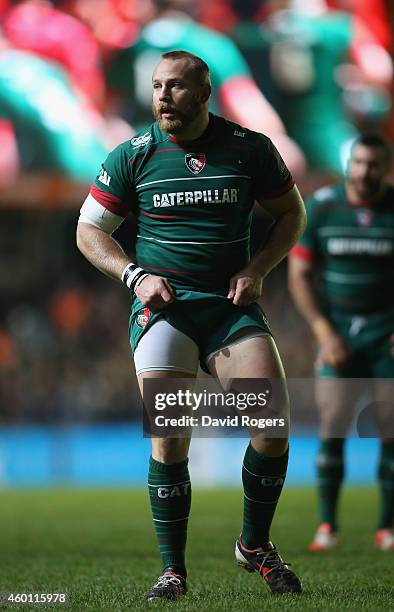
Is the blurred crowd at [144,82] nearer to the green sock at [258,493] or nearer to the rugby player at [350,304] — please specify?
the rugby player at [350,304]

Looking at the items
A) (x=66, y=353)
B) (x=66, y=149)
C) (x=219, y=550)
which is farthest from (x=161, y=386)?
(x=66, y=353)

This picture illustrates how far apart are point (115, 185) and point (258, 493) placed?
1.42 metres

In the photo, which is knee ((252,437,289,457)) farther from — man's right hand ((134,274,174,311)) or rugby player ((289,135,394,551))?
rugby player ((289,135,394,551))

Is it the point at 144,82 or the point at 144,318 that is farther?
the point at 144,82

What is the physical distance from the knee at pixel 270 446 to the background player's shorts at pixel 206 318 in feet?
1.37

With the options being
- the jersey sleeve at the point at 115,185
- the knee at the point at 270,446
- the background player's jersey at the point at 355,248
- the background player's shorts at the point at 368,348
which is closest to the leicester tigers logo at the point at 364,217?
the background player's jersey at the point at 355,248

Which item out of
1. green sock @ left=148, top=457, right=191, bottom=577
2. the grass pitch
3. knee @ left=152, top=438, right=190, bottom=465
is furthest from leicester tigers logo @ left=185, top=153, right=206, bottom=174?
the grass pitch

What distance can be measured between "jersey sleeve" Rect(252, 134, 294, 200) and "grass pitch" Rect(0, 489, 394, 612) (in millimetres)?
1669

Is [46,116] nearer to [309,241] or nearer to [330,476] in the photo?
[309,241]

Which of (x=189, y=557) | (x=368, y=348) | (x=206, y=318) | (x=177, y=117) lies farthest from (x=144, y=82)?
(x=206, y=318)

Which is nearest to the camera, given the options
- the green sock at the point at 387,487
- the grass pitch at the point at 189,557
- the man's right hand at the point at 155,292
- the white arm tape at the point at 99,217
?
the grass pitch at the point at 189,557

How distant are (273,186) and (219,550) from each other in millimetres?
2603

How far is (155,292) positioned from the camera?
4.52 m

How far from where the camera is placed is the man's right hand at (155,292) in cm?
452
